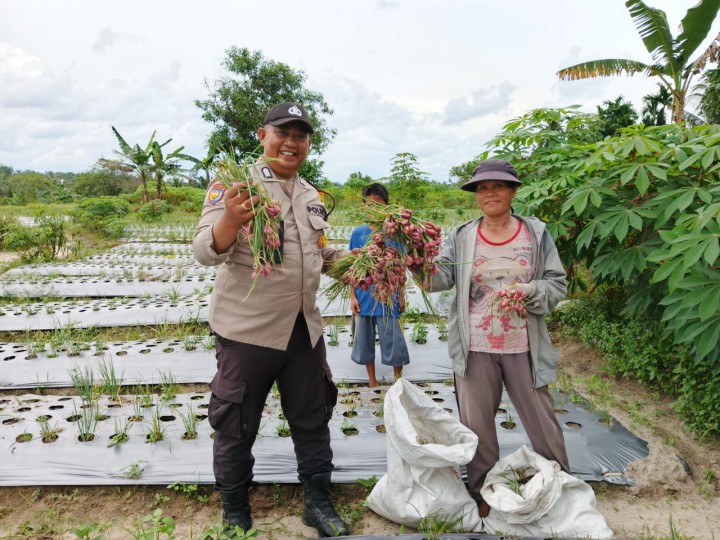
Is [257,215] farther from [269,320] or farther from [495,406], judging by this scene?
[495,406]

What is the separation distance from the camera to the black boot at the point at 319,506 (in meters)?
2.00

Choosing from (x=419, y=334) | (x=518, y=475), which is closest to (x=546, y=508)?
(x=518, y=475)

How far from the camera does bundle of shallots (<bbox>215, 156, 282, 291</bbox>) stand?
161 cm

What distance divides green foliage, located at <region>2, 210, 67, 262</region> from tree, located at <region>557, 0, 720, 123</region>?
10.4 m

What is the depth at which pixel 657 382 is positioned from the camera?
3.24 m

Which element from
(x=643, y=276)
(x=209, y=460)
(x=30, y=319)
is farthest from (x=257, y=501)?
(x=30, y=319)

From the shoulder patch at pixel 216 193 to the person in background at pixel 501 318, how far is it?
925 mm

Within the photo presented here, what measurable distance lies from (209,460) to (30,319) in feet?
11.7

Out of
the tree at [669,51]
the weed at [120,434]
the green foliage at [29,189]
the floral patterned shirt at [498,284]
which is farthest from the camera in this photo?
the green foliage at [29,189]

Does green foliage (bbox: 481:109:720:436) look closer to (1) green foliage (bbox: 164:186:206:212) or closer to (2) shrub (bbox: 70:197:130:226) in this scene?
(2) shrub (bbox: 70:197:130:226)

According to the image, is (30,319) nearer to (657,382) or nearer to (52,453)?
(52,453)

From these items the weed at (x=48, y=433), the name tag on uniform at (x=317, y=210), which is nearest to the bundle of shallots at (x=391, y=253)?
the name tag on uniform at (x=317, y=210)

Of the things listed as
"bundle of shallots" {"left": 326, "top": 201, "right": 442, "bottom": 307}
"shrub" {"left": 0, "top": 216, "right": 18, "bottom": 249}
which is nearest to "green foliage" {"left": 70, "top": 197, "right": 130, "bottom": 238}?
"shrub" {"left": 0, "top": 216, "right": 18, "bottom": 249}

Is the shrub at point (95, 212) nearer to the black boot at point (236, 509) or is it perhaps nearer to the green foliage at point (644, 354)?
the green foliage at point (644, 354)
